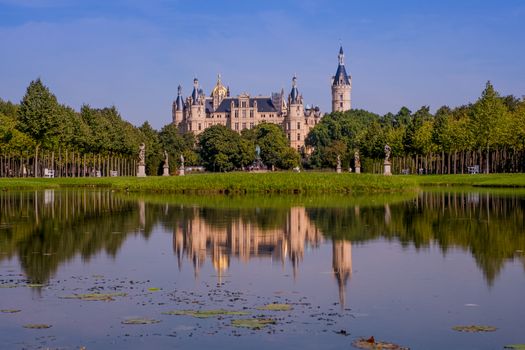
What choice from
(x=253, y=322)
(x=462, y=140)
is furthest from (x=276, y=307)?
(x=462, y=140)

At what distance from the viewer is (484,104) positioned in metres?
80.5

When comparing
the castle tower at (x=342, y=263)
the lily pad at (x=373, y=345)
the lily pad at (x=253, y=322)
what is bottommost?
the lily pad at (x=373, y=345)

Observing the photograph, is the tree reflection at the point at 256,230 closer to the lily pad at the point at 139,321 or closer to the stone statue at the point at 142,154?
the lily pad at the point at 139,321

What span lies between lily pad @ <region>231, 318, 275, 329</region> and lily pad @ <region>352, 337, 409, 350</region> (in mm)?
1562

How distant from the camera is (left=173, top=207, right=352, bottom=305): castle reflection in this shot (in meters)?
18.0

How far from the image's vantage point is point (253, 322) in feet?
39.3

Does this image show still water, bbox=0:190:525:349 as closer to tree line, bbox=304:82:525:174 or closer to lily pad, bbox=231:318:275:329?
lily pad, bbox=231:318:275:329

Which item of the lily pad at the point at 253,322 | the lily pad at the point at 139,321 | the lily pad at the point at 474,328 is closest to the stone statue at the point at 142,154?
the lily pad at the point at 139,321

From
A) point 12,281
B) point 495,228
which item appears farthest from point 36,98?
point 12,281

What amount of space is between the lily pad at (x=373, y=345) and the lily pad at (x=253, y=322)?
5.12ft

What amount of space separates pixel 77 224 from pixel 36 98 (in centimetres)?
4868

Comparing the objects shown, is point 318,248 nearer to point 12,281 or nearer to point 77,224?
point 12,281

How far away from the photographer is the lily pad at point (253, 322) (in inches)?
462

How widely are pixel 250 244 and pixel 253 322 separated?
30.9 ft
